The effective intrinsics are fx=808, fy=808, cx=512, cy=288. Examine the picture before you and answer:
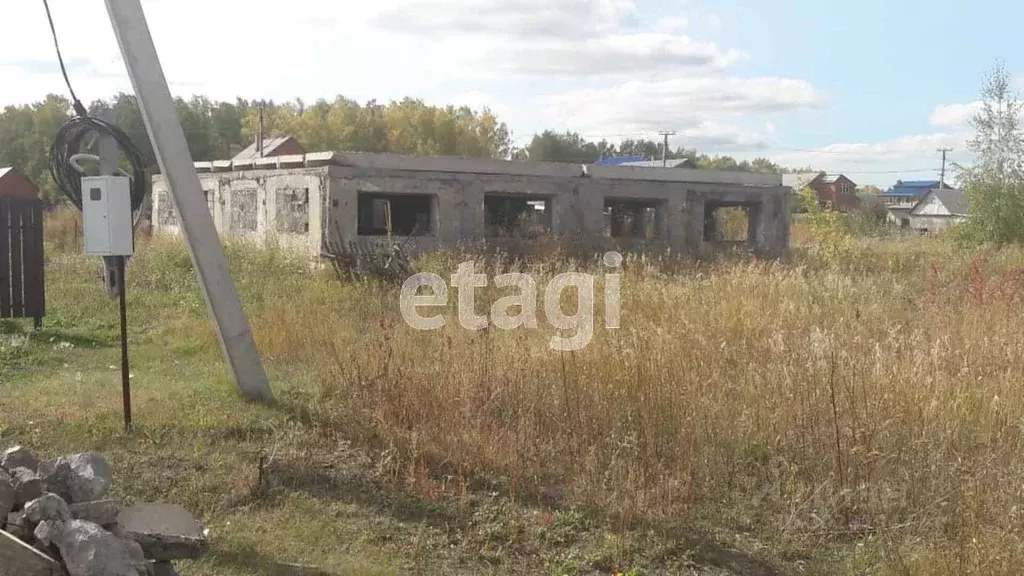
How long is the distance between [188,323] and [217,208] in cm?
1064

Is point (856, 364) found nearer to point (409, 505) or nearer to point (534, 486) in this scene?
point (534, 486)

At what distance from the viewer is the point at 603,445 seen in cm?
486

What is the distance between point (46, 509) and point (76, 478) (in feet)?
1.08

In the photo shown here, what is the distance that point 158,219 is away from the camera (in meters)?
22.5

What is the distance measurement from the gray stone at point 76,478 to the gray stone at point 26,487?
7 cm

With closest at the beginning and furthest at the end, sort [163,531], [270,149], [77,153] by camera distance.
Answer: [163,531] → [77,153] → [270,149]

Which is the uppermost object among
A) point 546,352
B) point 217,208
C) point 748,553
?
point 217,208

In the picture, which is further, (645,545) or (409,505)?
(409,505)

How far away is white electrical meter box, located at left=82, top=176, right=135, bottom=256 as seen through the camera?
5219 mm

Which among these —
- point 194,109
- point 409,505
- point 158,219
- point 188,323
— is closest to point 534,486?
point 409,505

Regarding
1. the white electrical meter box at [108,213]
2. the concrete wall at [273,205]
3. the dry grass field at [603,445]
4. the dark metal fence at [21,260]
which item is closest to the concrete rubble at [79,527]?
the dry grass field at [603,445]

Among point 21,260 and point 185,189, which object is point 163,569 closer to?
point 185,189

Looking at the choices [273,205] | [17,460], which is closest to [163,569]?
[17,460]

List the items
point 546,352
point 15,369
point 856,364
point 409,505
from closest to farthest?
point 409,505
point 856,364
point 546,352
point 15,369
